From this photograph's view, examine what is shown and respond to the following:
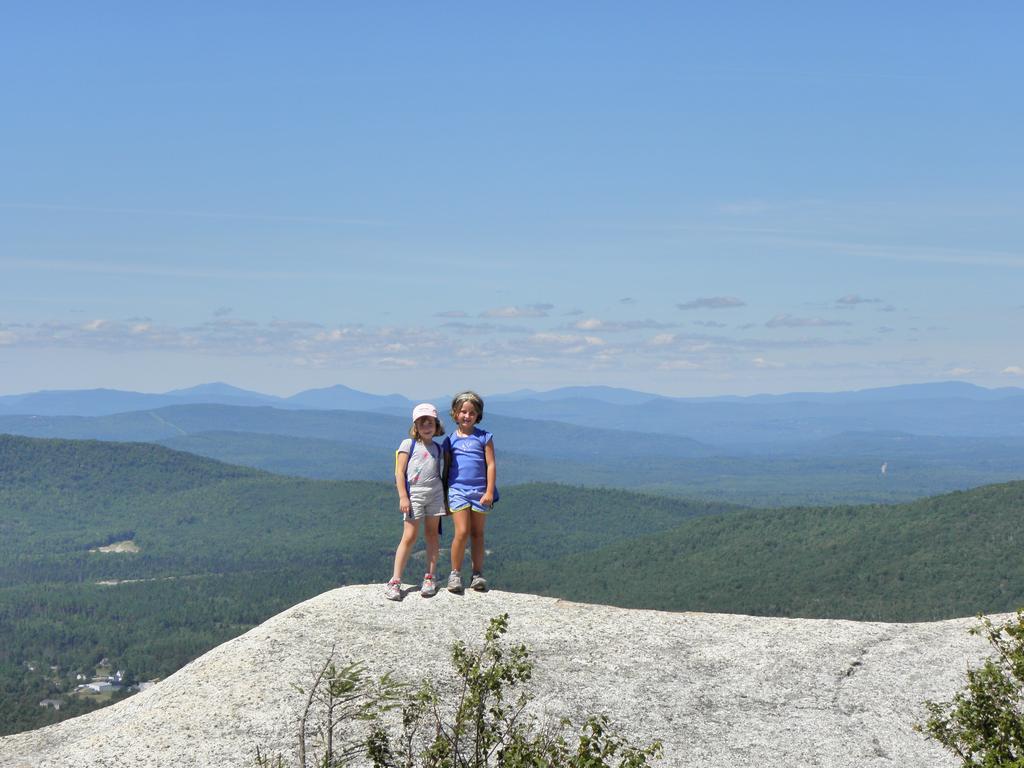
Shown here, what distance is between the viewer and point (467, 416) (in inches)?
694

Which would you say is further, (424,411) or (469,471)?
(469,471)

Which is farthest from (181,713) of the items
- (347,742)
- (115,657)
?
(115,657)

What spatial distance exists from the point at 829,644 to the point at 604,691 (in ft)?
17.4

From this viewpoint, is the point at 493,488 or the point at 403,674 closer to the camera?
the point at 403,674

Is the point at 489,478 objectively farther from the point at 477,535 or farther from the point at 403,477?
the point at 403,477

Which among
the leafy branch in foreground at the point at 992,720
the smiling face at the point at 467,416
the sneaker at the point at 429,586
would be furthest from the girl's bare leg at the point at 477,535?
the leafy branch in foreground at the point at 992,720

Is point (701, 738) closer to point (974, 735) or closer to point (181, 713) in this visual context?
point (974, 735)

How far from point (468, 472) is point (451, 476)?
41 cm

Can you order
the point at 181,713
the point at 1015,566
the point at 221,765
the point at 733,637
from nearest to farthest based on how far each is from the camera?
the point at 221,765, the point at 181,713, the point at 733,637, the point at 1015,566

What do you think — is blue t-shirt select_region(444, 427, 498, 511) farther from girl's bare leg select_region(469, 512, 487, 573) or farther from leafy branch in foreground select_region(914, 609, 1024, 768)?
leafy branch in foreground select_region(914, 609, 1024, 768)

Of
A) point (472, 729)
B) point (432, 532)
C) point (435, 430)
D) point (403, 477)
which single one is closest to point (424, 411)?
point (435, 430)

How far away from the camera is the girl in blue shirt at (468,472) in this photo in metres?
17.6

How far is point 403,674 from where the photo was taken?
53.5ft

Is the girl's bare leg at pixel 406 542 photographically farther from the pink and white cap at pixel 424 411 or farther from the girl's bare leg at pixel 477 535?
the pink and white cap at pixel 424 411
